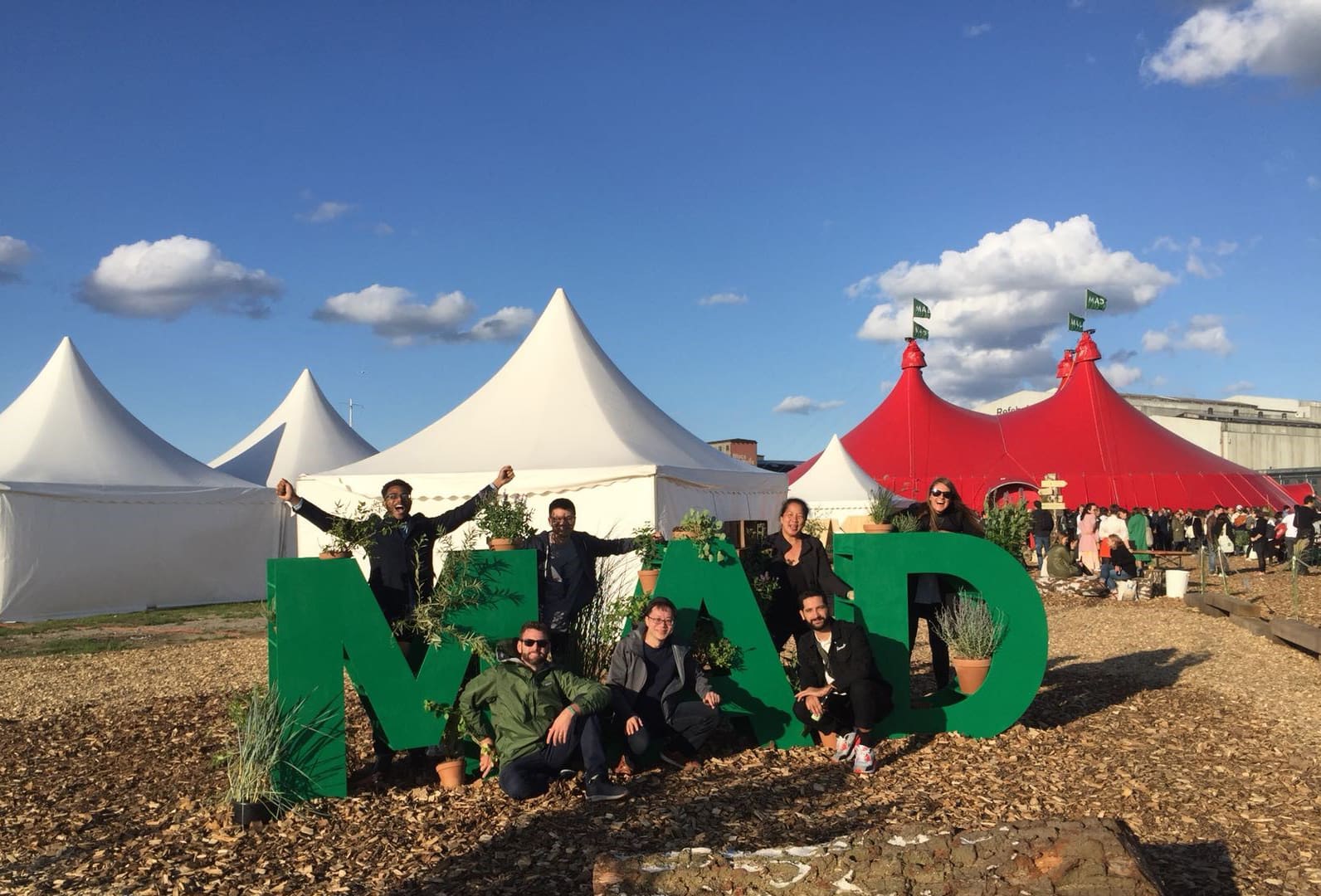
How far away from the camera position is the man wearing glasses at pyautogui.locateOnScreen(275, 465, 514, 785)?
5.39 m

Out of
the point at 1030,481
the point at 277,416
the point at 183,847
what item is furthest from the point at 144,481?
the point at 1030,481

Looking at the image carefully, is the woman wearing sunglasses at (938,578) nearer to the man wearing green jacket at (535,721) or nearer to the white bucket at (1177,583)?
the man wearing green jacket at (535,721)

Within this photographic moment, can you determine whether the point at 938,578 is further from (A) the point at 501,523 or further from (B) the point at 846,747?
→ (A) the point at 501,523

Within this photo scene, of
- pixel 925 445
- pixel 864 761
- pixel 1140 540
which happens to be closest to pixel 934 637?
pixel 864 761

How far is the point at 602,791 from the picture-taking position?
4734mm

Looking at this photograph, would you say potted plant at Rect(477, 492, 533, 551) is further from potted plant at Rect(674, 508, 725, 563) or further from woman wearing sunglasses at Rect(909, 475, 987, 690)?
woman wearing sunglasses at Rect(909, 475, 987, 690)

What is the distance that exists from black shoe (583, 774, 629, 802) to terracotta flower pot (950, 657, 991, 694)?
7.80 feet

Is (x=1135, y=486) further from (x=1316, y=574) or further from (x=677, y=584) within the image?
(x=677, y=584)

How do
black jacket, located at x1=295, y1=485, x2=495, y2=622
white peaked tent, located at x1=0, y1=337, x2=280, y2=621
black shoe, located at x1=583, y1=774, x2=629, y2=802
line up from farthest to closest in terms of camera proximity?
white peaked tent, located at x1=0, y1=337, x2=280, y2=621 → black jacket, located at x1=295, y1=485, x2=495, y2=622 → black shoe, located at x1=583, y1=774, x2=629, y2=802

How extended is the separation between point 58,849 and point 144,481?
1216 cm

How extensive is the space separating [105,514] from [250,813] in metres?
12.1

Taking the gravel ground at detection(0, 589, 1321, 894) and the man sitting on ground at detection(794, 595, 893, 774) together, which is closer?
the gravel ground at detection(0, 589, 1321, 894)

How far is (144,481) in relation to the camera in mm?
15328

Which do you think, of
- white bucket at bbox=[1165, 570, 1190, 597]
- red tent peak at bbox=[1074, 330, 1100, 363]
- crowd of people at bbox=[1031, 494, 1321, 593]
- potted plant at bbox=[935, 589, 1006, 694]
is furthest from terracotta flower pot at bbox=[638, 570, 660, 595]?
red tent peak at bbox=[1074, 330, 1100, 363]
